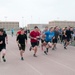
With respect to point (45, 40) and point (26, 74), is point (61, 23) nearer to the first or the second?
point (45, 40)

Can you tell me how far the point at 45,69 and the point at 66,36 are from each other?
889cm

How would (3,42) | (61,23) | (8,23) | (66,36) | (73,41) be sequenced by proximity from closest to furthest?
(3,42) < (66,36) < (73,41) < (61,23) < (8,23)

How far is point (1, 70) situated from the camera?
891cm

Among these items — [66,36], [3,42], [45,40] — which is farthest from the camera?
[66,36]

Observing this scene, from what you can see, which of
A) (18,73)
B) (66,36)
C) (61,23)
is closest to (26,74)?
(18,73)

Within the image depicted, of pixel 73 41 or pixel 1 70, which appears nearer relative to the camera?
pixel 1 70

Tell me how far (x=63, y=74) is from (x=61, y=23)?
75.6 m

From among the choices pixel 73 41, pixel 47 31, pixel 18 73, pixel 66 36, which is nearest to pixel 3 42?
pixel 18 73

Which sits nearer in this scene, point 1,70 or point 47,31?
point 1,70

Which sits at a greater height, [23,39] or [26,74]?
[23,39]

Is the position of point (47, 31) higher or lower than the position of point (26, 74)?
higher

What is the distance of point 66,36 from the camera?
1748 cm

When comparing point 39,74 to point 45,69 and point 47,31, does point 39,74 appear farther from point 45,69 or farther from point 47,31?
point 47,31

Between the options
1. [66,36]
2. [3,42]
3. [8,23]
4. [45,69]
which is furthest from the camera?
[8,23]
